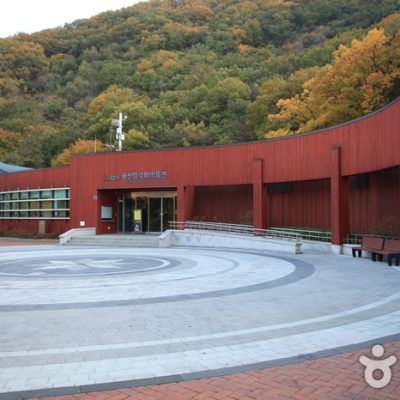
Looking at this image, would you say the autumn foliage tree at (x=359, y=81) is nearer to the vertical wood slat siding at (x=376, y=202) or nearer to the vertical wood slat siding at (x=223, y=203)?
the vertical wood slat siding at (x=223, y=203)

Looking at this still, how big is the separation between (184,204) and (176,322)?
2053cm

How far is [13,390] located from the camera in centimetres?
486

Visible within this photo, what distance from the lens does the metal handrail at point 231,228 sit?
960 inches

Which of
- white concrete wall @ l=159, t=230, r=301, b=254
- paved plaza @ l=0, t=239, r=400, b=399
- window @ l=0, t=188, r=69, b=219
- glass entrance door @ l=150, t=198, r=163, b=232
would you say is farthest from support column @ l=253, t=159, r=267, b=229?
window @ l=0, t=188, r=69, b=219

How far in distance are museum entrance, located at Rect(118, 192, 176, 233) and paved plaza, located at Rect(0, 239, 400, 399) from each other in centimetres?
1612

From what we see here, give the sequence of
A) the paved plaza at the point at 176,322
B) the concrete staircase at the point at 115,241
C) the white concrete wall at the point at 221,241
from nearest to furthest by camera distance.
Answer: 1. the paved plaza at the point at 176,322
2. the white concrete wall at the point at 221,241
3. the concrete staircase at the point at 115,241

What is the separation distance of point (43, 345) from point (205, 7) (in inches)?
3657

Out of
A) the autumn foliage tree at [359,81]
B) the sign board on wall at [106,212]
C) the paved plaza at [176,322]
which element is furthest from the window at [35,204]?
the autumn foliage tree at [359,81]

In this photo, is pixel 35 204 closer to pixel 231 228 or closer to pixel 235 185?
pixel 235 185

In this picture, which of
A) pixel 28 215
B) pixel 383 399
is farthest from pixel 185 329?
pixel 28 215

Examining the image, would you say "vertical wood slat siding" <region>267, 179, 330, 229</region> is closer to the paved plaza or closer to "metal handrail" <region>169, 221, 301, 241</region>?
"metal handrail" <region>169, 221, 301, 241</region>

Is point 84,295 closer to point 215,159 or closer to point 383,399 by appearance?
point 383,399

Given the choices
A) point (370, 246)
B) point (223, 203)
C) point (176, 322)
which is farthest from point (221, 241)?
point (176, 322)

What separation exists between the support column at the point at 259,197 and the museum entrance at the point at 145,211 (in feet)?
23.7
